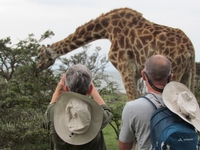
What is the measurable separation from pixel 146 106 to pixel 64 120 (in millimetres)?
580

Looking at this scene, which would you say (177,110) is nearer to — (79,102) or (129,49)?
(79,102)

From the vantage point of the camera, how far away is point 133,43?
17.9ft

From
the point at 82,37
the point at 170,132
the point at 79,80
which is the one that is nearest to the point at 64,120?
the point at 79,80

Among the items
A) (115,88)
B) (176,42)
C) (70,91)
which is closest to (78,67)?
(70,91)

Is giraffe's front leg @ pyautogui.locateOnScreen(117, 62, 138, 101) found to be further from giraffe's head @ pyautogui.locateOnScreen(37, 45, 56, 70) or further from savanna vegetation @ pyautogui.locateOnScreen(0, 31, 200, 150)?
giraffe's head @ pyautogui.locateOnScreen(37, 45, 56, 70)

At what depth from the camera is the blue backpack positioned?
2201 mm

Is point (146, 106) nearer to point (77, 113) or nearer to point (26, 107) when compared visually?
point (77, 113)

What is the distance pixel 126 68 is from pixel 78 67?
3124 millimetres

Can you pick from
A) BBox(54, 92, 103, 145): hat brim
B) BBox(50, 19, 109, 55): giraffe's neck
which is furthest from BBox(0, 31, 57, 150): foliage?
BBox(54, 92, 103, 145): hat brim

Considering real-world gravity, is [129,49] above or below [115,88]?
above

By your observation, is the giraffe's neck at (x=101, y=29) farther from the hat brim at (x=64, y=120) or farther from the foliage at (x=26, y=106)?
the hat brim at (x=64, y=120)

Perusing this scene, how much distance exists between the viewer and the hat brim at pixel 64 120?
2318 mm

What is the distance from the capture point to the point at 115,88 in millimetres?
6371

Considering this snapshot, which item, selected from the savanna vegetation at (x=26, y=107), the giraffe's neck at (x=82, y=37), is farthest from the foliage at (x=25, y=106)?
the giraffe's neck at (x=82, y=37)
